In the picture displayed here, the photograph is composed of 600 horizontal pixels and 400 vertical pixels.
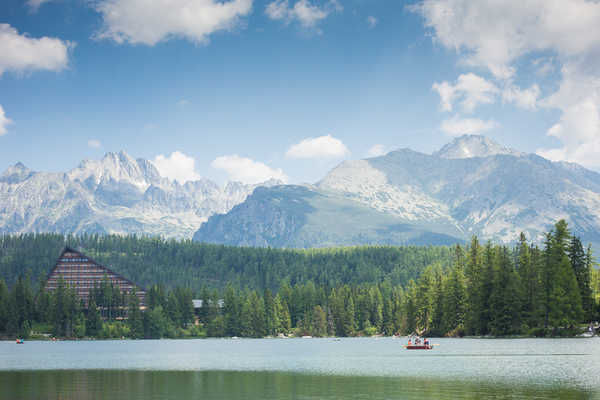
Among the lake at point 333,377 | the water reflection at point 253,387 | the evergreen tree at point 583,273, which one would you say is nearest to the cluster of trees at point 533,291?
the evergreen tree at point 583,273

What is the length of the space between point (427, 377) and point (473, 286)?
3951 inches

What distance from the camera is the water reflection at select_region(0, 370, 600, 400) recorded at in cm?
6306

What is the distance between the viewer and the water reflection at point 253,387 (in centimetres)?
6306

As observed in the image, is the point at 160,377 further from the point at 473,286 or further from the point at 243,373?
the point at 473,286

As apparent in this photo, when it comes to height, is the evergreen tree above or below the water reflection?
above

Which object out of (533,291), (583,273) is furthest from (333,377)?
(583,273)

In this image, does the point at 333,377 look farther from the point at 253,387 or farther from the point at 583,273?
the point at 583,273

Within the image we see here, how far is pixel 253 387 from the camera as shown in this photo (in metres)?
74.0

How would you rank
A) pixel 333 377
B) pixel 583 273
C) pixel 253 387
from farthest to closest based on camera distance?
pixel 583 273 → pixel 333 377 → pixel 253 387

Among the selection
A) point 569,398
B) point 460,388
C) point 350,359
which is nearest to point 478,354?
point 350,359

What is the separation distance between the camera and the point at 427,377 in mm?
80125

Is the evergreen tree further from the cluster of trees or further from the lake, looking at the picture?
the lake

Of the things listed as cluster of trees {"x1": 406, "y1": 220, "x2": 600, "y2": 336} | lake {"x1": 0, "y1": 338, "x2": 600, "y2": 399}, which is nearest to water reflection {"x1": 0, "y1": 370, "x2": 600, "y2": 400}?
lake {"x1": 0, "y1": 338, "x2": 600, "y2": 399}

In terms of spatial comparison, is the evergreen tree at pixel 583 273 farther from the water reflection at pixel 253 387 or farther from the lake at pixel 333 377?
the water reflection at pixel 253 387
